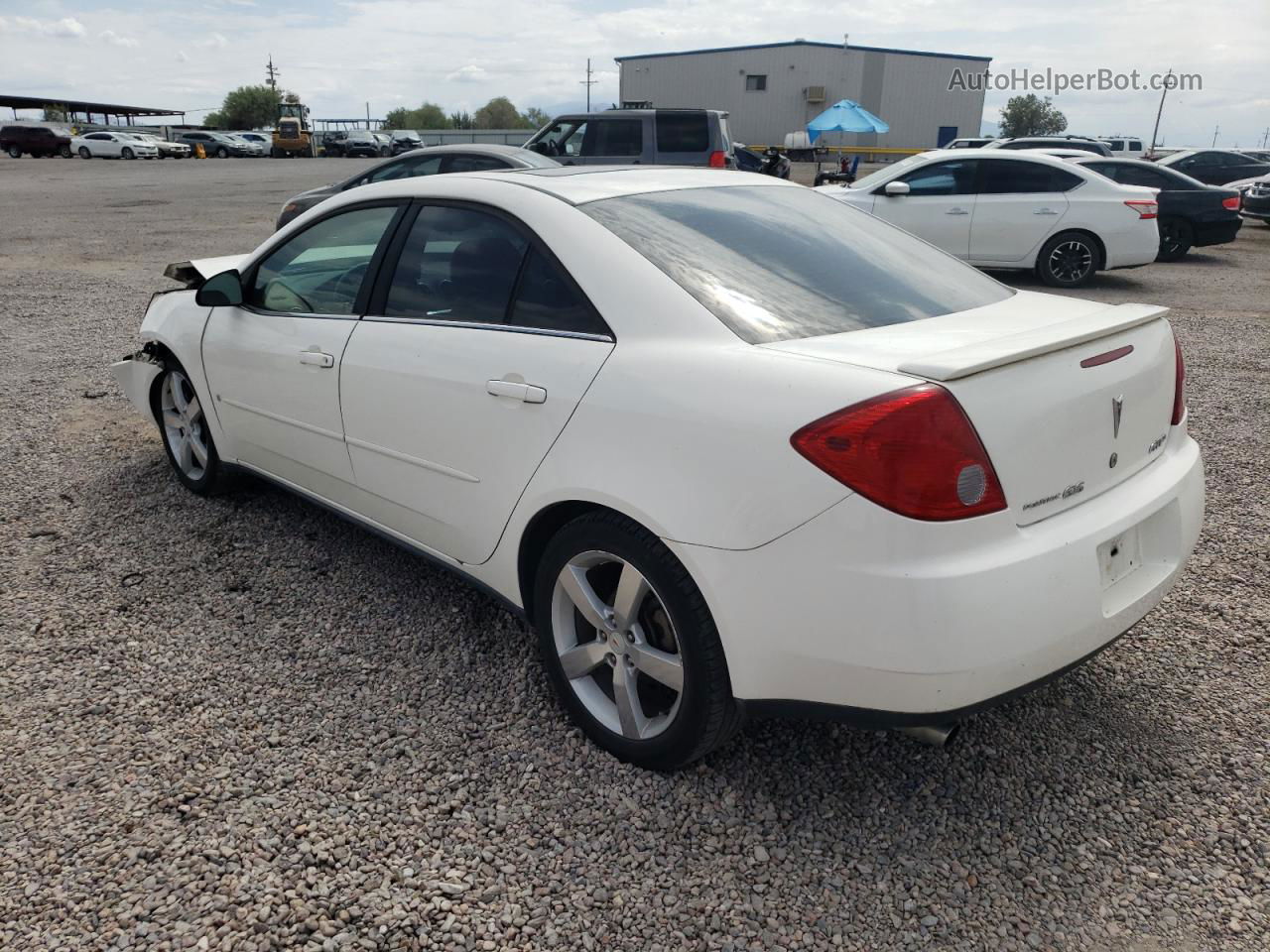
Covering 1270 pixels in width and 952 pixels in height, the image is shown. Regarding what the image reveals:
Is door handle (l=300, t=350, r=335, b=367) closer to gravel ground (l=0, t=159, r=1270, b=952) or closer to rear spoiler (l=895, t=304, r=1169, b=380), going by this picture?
gravel ground (l=0, t=159, r=1270, b=952)

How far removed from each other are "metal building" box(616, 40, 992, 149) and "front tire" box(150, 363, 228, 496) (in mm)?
58081

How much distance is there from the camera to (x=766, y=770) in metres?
2.54

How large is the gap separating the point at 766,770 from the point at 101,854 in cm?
166

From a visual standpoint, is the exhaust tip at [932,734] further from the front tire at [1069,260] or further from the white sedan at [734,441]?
the front tire at [1069,260]

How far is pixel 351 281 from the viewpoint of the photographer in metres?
3.37

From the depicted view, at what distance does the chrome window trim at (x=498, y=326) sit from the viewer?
2480 millimetres

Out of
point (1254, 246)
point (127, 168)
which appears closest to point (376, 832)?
point (1254, 246)

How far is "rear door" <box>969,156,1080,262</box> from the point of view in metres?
10.5

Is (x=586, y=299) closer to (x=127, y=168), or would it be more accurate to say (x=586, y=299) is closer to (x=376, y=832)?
(x=376, y=832)

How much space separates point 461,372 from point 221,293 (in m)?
1.55

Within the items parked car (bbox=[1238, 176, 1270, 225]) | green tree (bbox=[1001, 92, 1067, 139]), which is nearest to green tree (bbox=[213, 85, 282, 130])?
green tree (bbox=[1001, 92, 1067, 139])

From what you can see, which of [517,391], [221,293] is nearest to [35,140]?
[221,293]

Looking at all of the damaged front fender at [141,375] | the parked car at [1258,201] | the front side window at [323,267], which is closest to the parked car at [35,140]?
the parked car at [1258,201]

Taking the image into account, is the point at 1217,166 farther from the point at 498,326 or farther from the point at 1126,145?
the point at 498,326
